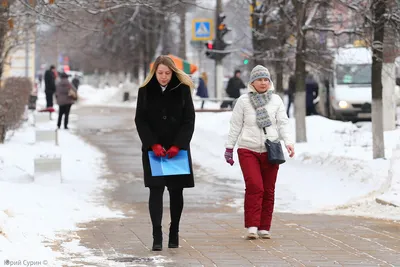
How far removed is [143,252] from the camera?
8047 millimetres

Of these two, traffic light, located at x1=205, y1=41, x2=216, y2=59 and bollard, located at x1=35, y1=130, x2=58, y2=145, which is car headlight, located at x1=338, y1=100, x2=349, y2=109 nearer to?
traffic light, located at x1=205, y1=41, x2=216, y2=59

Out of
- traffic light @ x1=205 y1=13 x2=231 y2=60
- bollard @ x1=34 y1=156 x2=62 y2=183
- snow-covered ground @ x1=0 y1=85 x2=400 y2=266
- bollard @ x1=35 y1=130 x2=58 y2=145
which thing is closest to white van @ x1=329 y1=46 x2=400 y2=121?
traffic light @ x1=205 y1=13 x2=231 y2=60

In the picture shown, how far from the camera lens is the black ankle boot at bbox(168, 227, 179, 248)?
327 inches

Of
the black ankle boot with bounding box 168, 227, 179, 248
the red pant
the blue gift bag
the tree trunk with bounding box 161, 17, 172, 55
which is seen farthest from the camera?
the tree trunk with bounding box 161, 17, 172, 55

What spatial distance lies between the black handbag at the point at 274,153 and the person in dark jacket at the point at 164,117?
1041 mm

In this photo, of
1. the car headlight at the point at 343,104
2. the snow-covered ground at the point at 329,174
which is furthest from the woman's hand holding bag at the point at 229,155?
the car headlight at the point at 343,104

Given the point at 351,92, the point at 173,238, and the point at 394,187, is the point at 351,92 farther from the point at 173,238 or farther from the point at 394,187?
the point at 173,238

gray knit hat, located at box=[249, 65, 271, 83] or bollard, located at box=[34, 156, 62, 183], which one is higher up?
gray knit hat, located at box=[249, 65, 271, 83]

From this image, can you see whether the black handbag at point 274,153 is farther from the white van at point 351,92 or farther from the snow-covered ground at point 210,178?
the white van at point 351,92

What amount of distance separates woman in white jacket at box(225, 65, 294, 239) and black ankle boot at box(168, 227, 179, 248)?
2.98ft

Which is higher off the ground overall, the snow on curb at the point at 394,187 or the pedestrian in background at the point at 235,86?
the pedestrian in background at the point at 235,86

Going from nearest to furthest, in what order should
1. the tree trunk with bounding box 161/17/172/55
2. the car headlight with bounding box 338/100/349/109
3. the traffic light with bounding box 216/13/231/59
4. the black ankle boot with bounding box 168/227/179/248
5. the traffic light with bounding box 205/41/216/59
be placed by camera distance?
the black ankle boot with bounding box 168/227/179/248 → the car headlight with bounding box 338/100/349/109 → the traffic light with bounding box 216/13/231/59 → the traffic light with bounding box 205/41/216/59 → the tree trunk with bounding box 161/17/172/55

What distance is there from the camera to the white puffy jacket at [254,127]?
354 inches

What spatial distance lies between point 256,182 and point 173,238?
1.09 meters
